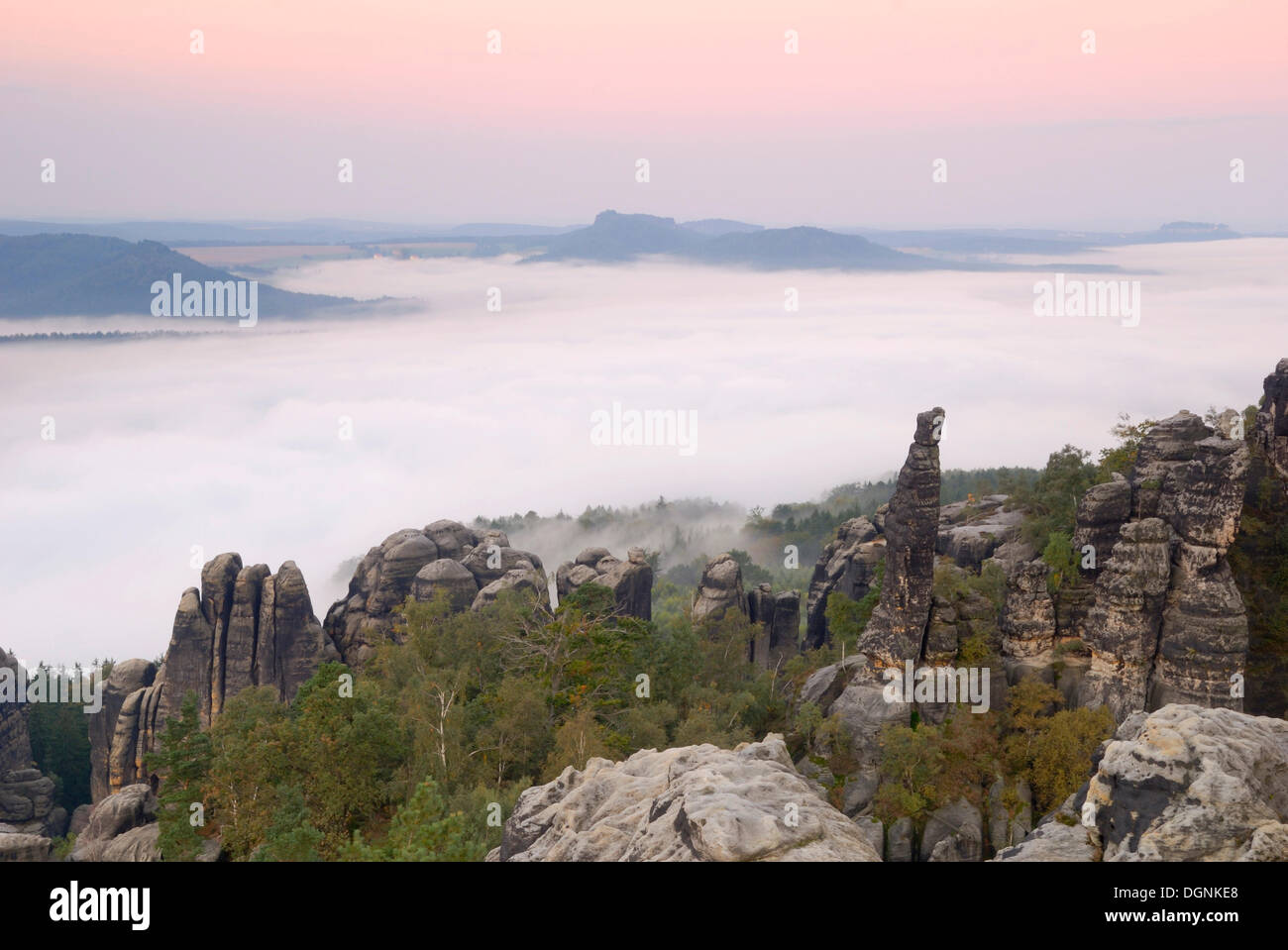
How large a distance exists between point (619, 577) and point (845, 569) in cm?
1433

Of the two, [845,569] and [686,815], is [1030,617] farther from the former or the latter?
[686,815]

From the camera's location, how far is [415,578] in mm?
63625

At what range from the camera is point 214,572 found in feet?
218

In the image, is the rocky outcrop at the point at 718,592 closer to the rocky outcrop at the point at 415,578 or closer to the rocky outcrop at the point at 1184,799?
the rocky outcrop at the point at 415,578

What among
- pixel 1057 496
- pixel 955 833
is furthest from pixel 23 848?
pixel 1057 496

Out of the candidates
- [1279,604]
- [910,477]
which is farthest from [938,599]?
[1279,604]

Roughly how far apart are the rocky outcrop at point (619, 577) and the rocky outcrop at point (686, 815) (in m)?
40.0

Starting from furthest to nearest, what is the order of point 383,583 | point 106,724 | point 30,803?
point 106,724, point 30,803, point 383,583

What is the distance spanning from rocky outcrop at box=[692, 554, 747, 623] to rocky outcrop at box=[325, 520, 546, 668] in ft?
33.9

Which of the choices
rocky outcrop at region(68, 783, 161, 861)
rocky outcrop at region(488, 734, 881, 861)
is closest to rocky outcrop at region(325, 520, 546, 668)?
rocky outcrop at region(68, 783, 161, 861)

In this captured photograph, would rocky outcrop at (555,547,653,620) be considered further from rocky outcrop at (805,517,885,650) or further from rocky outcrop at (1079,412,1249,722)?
rocky outcrop at (1079,412,1249,722)

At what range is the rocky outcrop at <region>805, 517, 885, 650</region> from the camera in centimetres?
5872

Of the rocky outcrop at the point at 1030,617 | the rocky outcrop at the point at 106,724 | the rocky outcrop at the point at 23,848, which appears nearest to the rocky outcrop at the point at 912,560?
the rocky outcrop at the point at 1030,617

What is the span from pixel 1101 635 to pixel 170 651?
57.2m
